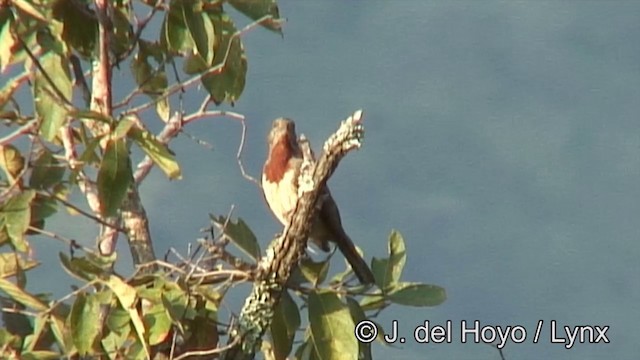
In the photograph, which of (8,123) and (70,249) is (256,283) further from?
(8,123)

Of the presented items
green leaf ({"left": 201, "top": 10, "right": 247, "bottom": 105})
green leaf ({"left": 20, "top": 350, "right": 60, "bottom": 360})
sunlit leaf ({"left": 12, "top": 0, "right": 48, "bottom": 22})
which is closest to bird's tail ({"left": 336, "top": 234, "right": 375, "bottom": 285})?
green leaf ({"left": 201, "top": 10, "right": 247, "bottom": 105})

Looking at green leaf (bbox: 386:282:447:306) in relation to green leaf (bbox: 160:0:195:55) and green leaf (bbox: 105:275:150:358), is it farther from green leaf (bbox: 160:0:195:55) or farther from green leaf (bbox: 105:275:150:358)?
green leaf (bbox: 160:0:195:55)

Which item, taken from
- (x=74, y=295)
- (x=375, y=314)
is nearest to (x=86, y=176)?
(x=74, y=295)

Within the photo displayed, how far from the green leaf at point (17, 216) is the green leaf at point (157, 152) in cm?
43

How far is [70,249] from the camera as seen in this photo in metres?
4.57

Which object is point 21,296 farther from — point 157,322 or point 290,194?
point 290,194

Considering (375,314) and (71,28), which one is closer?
(375,314)

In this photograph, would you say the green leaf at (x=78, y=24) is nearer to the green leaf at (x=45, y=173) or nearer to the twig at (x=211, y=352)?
the green leaf at (x=45, y=173)

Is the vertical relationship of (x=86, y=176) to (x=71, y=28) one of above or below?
below

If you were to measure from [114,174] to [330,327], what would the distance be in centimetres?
68

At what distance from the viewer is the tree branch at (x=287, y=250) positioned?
396 cm

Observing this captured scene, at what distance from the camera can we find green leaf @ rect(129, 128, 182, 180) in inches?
175

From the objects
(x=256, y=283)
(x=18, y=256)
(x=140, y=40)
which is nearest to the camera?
(x=256, y=283)

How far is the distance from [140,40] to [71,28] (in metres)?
0.30
